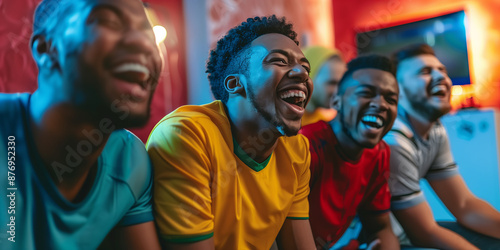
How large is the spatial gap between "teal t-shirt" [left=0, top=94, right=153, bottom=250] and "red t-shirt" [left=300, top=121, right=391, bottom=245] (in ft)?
1.75

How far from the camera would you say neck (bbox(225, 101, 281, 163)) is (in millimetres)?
776

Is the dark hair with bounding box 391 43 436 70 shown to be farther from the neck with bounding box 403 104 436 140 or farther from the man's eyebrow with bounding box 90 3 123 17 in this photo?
the man's eyebrow with bounding box 90 3 123 17

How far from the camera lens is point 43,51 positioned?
51cm

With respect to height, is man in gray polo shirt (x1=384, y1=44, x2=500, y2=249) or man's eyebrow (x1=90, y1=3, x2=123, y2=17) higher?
man's eyebrow (x1=90, y1=3, x2=123, y2=17)

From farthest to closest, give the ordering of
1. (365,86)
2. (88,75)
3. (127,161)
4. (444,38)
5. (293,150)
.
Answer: (444,38), (365,86), (293,150), (127,161), (88,75)

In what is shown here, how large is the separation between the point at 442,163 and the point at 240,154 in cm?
88

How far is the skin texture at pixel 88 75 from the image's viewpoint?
0.49 metres

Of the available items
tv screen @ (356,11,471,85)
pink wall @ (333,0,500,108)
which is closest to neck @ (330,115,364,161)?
tv screen @ (356,11,471,85)

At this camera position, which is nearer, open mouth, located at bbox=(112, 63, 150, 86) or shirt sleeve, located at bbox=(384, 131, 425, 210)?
open mouth, located at bbox=(112, 63, 150, 86)

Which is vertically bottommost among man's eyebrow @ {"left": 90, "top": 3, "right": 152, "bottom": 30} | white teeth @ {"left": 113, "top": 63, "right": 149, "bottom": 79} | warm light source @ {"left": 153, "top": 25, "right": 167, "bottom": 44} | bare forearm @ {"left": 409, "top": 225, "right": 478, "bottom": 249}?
bare forearm @ {"left": 409, "top": 225, "right": 478, "bottom": 249}

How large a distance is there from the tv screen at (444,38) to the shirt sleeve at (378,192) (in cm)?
174

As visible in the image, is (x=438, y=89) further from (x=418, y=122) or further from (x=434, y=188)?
(x=434, y=188)

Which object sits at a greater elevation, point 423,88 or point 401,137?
point 423,88


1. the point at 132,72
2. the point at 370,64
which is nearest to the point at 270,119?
the point at 132,72
